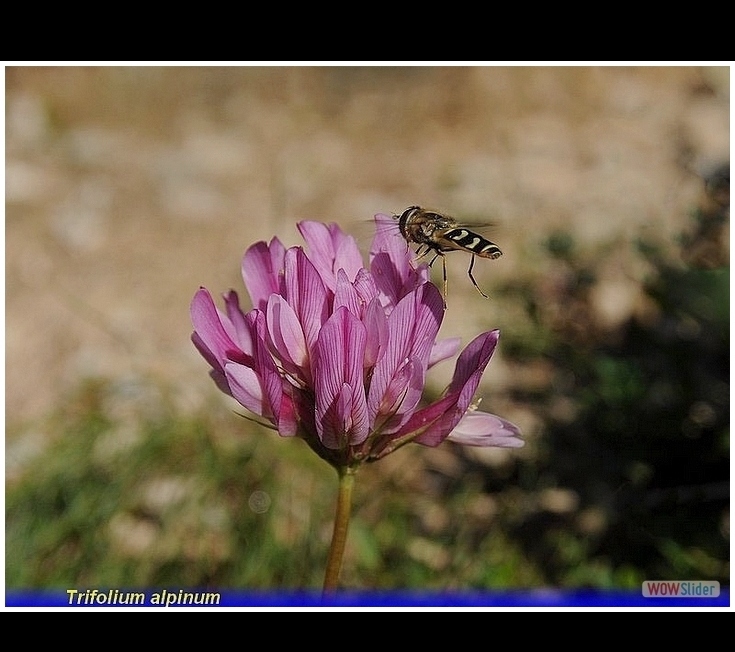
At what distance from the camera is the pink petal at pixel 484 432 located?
89 cm

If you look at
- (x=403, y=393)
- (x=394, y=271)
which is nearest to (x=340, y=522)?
(x=403, y=393)

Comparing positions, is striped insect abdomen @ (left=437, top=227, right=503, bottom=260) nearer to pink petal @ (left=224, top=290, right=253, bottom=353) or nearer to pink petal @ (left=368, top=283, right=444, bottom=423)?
pink petal @ (left=368, top=283, right=444, bottom=423)

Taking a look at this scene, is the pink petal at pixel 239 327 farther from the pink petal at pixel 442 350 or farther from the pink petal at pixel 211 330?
the pink petal at pixel 442 350

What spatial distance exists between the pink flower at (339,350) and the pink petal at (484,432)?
0.14ft

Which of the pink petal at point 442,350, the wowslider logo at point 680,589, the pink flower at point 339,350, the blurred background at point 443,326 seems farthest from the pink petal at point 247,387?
the wowslider logo at point 680,589

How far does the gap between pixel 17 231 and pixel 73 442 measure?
78 centimetres

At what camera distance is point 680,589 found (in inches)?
63.6

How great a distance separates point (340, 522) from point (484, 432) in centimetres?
17

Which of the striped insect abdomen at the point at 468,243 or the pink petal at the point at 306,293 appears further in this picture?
the striped insect abdomen at the point at 468,243

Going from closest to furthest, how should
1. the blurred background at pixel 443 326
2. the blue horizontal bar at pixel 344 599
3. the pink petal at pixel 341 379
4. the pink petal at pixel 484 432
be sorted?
the pink petal at pixel 341 379
the pink petal at pixel 484 432
the blue horizontal bar at pixel 344 599
the blurred background at pixel 443 326

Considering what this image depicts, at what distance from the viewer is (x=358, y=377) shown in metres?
0.79

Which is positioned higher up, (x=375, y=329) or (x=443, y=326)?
(x=375, y=329)

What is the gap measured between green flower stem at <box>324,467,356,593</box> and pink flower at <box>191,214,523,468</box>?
1 cm

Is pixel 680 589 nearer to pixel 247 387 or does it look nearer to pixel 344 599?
pixel 344 599
